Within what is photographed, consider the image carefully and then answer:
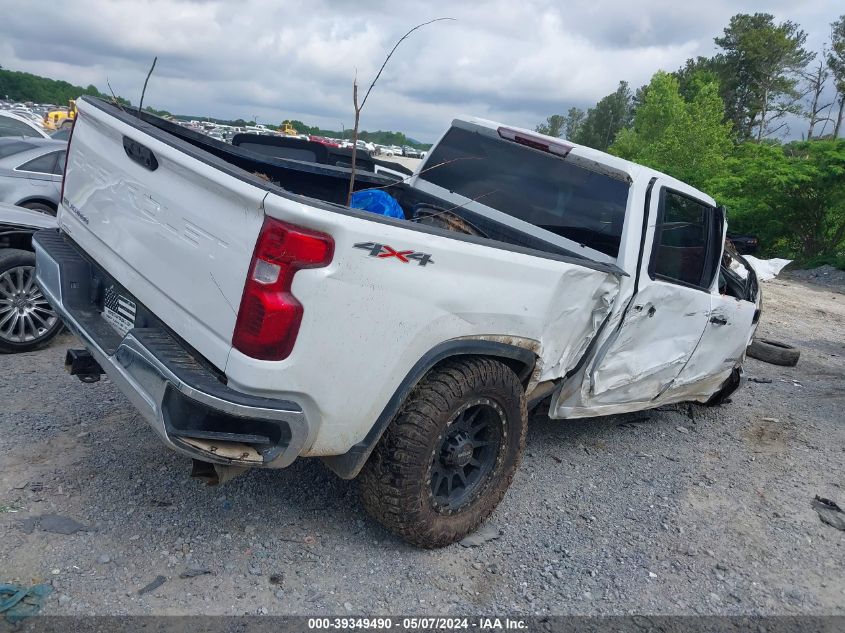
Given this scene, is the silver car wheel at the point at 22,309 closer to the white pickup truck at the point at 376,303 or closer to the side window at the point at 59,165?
the white pickup truck at the point at 376,303

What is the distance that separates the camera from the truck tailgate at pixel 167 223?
235cm

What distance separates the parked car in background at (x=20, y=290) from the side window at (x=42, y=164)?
2.46 metres

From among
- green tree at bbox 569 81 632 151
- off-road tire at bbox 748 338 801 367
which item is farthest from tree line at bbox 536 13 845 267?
green tree at bbox 569 81 632 151

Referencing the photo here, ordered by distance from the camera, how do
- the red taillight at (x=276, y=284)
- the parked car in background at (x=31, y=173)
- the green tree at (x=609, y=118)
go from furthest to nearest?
1. the green tree at (x=609, y=118)
2. the parked car in background at (x=31, y=173)
3. the red taillight at (x=276, y=284)

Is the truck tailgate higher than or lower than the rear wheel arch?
higher

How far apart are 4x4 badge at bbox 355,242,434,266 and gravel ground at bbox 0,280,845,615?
56.3 inches

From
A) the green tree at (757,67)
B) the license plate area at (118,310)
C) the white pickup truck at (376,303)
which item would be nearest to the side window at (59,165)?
the white pickup truck at (376,303)

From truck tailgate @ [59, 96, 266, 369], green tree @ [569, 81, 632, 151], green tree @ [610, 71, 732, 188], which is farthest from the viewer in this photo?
green tree @ [569, 81, 632, 151]

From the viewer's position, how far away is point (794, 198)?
17641 millimetres

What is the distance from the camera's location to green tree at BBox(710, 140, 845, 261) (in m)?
16.6

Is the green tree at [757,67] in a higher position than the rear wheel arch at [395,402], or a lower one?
higher

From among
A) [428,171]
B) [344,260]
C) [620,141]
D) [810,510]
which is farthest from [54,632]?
[620,141]

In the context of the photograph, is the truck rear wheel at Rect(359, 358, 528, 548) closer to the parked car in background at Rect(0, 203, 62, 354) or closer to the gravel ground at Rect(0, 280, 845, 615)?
the gravel ground at Rect(0, 280, 845, 615)

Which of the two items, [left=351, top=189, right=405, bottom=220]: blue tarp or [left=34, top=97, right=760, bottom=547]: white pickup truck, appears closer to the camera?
[left=34, top=97, right=760, bottom=547]: white pickup truck
